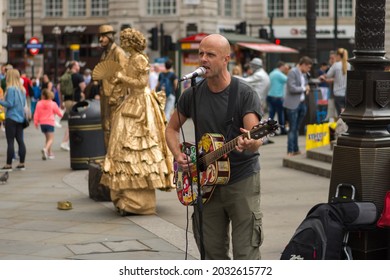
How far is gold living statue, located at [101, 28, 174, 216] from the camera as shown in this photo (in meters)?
10.8

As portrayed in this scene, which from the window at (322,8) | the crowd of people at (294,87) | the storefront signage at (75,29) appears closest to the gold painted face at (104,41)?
the crowd of people at (294,87)

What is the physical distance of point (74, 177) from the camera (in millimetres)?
14883

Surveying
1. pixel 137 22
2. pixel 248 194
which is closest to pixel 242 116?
pixel 248 194

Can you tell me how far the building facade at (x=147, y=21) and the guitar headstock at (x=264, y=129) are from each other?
43.2m

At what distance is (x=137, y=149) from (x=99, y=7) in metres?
44.1

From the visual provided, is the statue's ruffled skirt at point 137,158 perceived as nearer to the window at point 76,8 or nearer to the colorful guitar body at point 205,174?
the colorful guitar body at point 205,174

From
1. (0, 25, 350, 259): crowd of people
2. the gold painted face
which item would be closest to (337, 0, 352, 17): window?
(0, 25, 350, 259): crowd of people

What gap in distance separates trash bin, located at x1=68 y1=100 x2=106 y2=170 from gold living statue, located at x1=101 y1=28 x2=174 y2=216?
470cm

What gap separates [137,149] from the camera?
1085 centimetres

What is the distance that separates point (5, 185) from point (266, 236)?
554 centimetres

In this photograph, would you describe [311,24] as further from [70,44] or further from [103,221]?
[70,44]

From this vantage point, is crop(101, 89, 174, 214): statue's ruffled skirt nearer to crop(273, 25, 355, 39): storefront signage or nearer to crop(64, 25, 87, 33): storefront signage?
crop(64, 25, 87, 33): storefront signage
